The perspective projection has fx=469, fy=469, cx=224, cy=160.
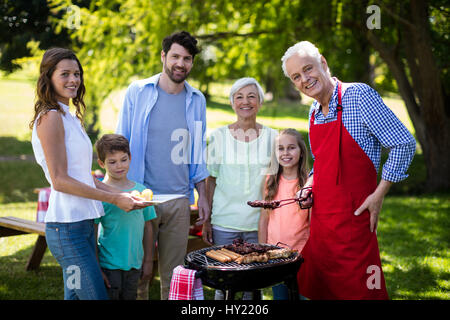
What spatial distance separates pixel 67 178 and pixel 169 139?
3.50 feet

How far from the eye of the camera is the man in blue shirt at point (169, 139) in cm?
360

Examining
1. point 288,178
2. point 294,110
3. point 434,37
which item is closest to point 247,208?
point 288,178

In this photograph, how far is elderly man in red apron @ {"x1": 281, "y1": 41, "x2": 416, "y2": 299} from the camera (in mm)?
2699

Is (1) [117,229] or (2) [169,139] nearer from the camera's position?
(1) [117,229]

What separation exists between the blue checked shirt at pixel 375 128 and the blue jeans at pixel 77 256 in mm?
1658

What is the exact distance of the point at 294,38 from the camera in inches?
364

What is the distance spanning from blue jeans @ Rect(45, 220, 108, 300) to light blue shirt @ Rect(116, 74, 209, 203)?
0.84 meters

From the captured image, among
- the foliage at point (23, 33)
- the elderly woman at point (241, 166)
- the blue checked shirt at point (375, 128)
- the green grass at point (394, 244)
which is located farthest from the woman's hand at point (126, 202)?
the foliage at point (23, 33)

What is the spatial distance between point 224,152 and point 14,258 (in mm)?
4161

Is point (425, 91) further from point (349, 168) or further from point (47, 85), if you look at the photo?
point (47, 85)

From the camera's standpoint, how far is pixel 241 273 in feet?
8.29

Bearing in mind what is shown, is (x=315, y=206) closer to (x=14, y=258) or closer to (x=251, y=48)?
(x=14, y=258)

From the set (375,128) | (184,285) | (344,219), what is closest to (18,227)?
(184,285)

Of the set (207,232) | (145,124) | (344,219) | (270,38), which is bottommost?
(207,232)
